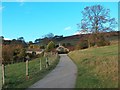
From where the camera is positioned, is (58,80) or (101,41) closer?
(58,80)

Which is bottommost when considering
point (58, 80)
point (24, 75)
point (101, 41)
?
point (24, 75)

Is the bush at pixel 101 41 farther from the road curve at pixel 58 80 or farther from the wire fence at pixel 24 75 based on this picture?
the road curve at pixel 58 80

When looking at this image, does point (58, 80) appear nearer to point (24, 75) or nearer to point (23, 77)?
point (23, 77)

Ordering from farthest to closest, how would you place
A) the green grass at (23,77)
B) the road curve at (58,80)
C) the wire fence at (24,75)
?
1. the wire fence at (24,75)
2. the green grass at (23,77)
3. the road curve at (58,80)

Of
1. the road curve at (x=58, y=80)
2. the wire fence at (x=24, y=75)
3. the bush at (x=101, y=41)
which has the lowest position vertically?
the wire fence at (x=24, y=75)

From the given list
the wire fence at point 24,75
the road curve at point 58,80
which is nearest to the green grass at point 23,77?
the wire fence at point 24,75

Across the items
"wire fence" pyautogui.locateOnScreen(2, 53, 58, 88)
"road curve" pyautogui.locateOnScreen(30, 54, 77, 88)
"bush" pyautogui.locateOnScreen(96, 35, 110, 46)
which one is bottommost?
"wire fence" pyautogui.locateOnScreen(2, 53, 58, 88)

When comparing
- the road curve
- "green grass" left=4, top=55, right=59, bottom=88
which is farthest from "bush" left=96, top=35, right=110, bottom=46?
the road curve

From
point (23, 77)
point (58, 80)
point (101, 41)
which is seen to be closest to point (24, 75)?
point (23, 77)

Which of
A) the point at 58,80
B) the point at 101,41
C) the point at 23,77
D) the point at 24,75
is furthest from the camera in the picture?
the point at 101,41

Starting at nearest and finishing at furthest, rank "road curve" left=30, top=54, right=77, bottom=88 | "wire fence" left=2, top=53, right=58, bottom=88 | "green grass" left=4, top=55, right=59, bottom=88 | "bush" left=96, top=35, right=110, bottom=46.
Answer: "road curve" left=30, top=54, right=77, bottom=88
"green grass" left=4, top=55, right=59, bottom=88
"wire fence" left=2, top=53, right=58, bottom=88
"bush" left=96, top=35, right=110, bottom=46

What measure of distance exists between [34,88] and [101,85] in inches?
118

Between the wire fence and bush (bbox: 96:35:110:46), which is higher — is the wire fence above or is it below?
below

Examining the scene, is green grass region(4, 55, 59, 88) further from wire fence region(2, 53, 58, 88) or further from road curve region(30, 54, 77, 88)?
road curve region(30, 54, 77, 88)
